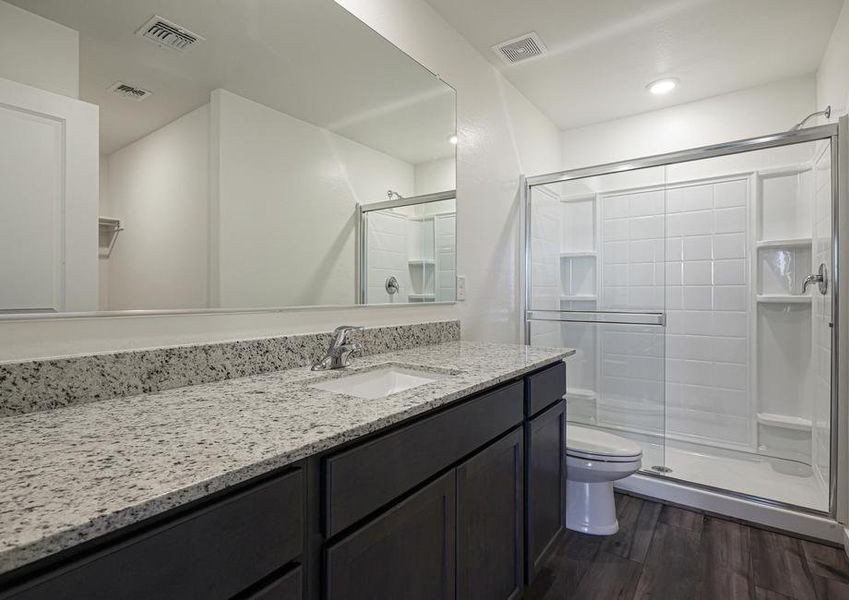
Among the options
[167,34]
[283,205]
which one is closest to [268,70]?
[167,34]

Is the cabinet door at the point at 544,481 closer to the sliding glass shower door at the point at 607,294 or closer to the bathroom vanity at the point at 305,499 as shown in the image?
the bathroom vanity at the point at 305,499

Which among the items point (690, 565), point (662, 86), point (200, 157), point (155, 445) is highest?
point (662, 86)

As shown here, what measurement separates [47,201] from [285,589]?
0.89m

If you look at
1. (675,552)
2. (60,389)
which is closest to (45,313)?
(60,389)

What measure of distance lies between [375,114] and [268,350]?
105cm

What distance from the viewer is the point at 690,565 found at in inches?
69.1

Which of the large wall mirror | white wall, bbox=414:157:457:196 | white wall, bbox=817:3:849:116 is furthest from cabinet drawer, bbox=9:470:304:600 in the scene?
white wall, bbox=817:3:849:116

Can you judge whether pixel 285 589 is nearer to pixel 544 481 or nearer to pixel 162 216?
pixel 162 216

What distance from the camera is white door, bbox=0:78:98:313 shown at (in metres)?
0.86

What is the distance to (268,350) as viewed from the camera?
1.29 metres

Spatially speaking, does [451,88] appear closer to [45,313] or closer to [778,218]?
[45,313]

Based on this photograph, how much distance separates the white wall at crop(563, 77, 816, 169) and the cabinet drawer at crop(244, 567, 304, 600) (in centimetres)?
330

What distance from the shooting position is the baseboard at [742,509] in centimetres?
192

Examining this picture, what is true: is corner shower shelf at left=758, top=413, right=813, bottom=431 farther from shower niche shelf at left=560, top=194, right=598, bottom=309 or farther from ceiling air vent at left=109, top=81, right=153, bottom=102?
ceiling air vent at left=109, top=81, right=153, bottom=102
